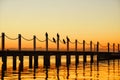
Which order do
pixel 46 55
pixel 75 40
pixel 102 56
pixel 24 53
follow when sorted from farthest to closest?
1. pixel 102 56
2. pixel 75 40
3. pixel 46 55
4. pixel 24 53

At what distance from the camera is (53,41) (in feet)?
122

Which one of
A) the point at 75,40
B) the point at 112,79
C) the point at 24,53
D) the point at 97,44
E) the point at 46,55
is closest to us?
the point at 112,79

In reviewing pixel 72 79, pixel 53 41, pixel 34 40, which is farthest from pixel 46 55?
pixel 72 79

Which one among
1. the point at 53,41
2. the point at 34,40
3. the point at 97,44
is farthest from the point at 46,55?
the point at 97,44

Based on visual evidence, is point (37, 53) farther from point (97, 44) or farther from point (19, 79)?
point (97, 44)

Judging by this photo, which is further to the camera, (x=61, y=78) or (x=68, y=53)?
(x=68, y=53)

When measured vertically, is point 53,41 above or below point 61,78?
above

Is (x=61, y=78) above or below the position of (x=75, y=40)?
below

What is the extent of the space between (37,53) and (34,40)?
3.96ft

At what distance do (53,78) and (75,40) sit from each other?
2238 centimetres

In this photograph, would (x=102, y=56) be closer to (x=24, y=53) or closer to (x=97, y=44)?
(x=97, y=44)

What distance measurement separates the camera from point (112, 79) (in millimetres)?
19734

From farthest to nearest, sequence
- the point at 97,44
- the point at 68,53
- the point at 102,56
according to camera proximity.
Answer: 1. the point at 102,56
2. the point at 97,44
3. the point at 68,53

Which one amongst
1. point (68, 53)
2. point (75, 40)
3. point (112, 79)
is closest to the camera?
point (112, 79)
